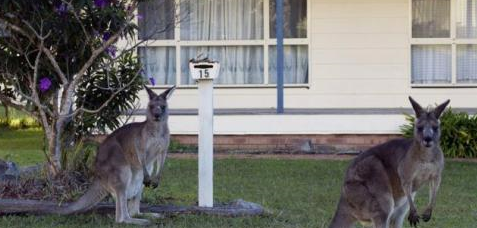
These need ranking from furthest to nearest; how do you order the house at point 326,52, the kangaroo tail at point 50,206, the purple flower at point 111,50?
1. the house at point 326,52
2. the purple flower at point 111,50
3. the kangaroo tail at point 50,206

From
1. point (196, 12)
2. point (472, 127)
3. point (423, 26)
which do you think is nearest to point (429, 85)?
point (423, 26)

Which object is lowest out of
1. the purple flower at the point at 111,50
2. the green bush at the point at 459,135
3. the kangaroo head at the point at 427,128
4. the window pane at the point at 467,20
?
the green bush at the point at 459,135

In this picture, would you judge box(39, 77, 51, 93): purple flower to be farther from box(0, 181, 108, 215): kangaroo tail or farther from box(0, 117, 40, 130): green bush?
box(0, 117, 40, 130): green bush

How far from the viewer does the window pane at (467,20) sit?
1952cm

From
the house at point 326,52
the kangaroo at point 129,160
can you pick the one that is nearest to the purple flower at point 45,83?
the kangaroo at point 129,160

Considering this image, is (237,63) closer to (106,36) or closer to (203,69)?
(106,36)

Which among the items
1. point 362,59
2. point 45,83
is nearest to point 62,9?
point 45,83

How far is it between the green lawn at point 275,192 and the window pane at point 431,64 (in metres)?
3.39

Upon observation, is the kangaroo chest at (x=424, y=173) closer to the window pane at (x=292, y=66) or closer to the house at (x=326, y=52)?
the house at (x=326, y=52)

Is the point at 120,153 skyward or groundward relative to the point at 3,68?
groundward

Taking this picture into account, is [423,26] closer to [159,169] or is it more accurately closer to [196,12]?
[196,12]

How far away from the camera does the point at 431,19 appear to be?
1952 cm

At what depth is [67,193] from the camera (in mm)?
11000

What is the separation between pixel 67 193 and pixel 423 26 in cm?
1041
